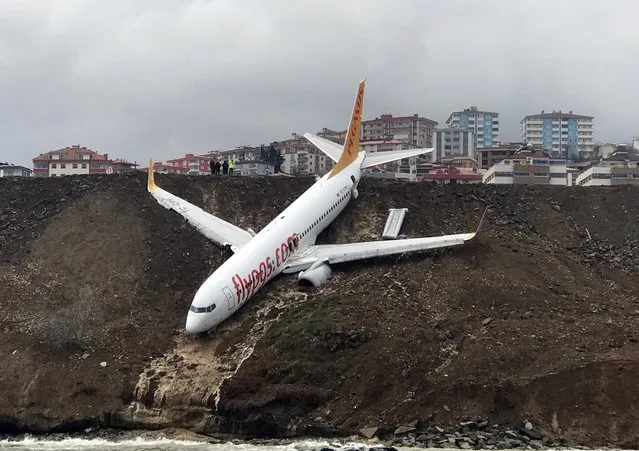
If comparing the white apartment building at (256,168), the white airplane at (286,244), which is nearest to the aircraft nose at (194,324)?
the white airplane at (286,244)

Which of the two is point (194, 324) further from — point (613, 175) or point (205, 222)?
point (613, 175)

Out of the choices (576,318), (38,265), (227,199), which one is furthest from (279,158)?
(576,318)

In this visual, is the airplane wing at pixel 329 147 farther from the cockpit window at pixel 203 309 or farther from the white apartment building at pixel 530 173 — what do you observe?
the white apartment building at pixel 530 173

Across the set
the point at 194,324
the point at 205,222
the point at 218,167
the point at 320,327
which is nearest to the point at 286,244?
the point at 205,222

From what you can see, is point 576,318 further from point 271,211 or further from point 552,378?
point 271,211

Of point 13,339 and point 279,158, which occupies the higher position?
point 279,158

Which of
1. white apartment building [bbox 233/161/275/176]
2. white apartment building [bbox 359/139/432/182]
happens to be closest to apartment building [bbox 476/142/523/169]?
white apartment building [bbox 359/139/432/182]
